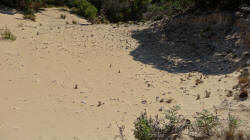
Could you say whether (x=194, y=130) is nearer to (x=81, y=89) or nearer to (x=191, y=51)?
(x=81, y=89)

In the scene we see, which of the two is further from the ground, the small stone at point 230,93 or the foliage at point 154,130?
the foliage at point 154,130

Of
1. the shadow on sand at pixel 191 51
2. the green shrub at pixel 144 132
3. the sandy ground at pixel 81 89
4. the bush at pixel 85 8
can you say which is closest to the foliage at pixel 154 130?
the green shrub at pixel 144 132

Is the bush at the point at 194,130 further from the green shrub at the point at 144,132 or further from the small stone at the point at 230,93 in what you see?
the small stone at the point at 230,93

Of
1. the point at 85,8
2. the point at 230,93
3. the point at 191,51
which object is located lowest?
the point at 230,93

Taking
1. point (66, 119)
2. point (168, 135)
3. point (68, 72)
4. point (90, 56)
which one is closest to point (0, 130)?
point (66, 119)

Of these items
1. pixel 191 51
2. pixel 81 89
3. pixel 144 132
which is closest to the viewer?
pixel 144 132

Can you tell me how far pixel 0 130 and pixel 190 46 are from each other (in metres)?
6.27

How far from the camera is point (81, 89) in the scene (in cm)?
479

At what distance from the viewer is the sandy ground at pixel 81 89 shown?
3.35 meters

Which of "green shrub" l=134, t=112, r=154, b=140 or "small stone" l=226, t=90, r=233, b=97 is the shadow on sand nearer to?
"small stone" l=226, t=90, r=233, b=97

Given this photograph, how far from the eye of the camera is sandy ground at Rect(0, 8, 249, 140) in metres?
3.35

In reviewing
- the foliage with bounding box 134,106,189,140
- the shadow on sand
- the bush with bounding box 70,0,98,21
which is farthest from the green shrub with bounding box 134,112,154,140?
the bush with bounding box 70,0,98,21

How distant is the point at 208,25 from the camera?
27.2 feet

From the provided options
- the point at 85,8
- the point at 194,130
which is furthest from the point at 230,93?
the point at 85,8
